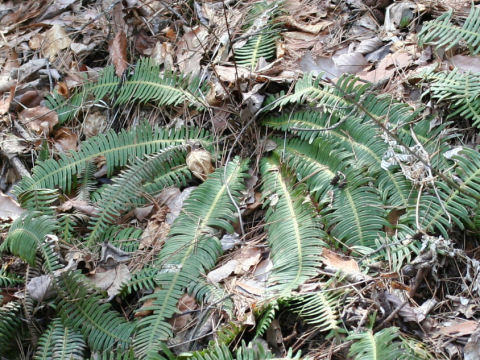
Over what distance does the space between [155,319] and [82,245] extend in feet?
2.18

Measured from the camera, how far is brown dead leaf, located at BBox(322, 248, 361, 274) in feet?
7.56

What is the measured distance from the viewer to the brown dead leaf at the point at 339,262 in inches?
90.8

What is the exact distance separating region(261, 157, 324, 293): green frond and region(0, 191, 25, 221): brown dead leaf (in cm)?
134

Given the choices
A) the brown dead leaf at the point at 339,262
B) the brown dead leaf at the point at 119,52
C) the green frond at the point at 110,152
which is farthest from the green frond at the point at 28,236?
the brown dead leaf at the point at 339,262

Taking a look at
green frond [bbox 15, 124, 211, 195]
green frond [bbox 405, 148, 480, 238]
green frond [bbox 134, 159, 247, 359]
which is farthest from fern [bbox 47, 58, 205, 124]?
green frond [bbox 405, 148, 480, 238]

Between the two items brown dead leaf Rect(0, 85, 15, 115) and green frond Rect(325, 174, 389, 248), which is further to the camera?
brown dead leaf Rect(0, 85, 15, 115)

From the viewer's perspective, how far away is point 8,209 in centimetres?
303

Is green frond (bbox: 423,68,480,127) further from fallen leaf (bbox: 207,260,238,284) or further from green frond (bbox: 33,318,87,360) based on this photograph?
green frond (bbox: 33,318,87,360)

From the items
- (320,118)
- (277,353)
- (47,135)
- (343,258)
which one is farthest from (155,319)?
(47,135)

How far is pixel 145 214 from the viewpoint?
9.57 ft

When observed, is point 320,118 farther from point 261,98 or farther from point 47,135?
point 47,135

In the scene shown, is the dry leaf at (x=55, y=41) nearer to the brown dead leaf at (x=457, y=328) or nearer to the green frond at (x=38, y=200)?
the green frond at (x=38, y=200)

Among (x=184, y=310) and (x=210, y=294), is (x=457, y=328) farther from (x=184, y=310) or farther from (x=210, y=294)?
(x=184, y=310)

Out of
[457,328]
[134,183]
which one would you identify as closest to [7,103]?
[134,183]
